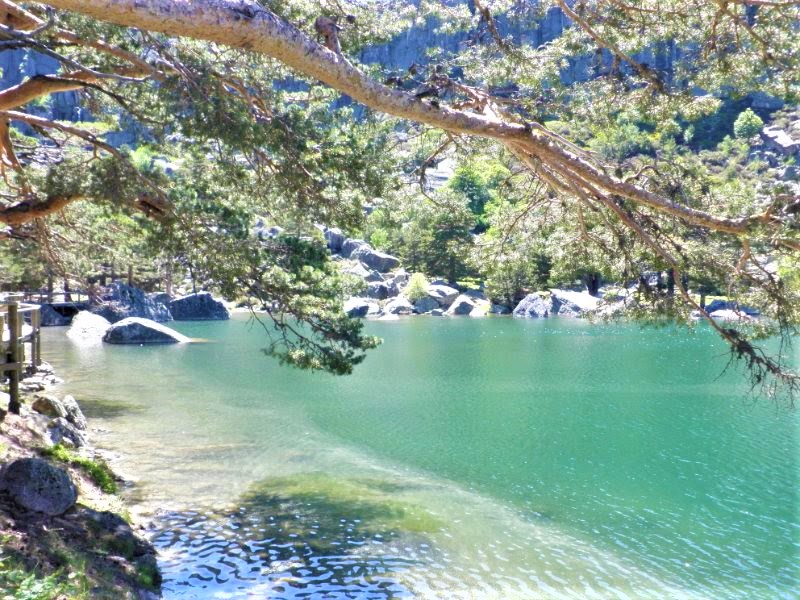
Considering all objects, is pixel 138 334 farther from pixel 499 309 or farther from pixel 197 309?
pixel 499 309

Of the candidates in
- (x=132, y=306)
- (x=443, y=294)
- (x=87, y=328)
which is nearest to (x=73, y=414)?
(x=87, y=328)

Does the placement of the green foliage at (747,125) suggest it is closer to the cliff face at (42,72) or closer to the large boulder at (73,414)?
the cliff face at (42,72)

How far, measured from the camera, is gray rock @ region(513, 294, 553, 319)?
4247 centimetres

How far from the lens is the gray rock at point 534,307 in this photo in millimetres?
42469

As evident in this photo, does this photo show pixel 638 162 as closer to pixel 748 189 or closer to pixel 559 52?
pixel 748 189

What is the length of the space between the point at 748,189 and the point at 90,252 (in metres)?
10.0

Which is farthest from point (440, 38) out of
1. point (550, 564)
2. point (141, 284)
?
point (550, 564)

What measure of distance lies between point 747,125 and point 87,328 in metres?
73.4

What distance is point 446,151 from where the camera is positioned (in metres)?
Result: 8.08

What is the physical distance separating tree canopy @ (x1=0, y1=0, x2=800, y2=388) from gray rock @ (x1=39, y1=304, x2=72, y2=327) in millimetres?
27084

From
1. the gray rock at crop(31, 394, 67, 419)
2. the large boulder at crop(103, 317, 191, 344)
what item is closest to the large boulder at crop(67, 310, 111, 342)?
Result: the large boulder at crop(103, 317, 191, 344)

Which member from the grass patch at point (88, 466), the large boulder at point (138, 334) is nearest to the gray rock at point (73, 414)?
the grass patch at point (88, 466)

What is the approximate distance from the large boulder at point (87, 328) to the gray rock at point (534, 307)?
2479cm

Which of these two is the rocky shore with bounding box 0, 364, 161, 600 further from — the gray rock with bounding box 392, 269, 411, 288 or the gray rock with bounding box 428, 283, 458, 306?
the gray rock with bounding box 392, 269, 411, 288
